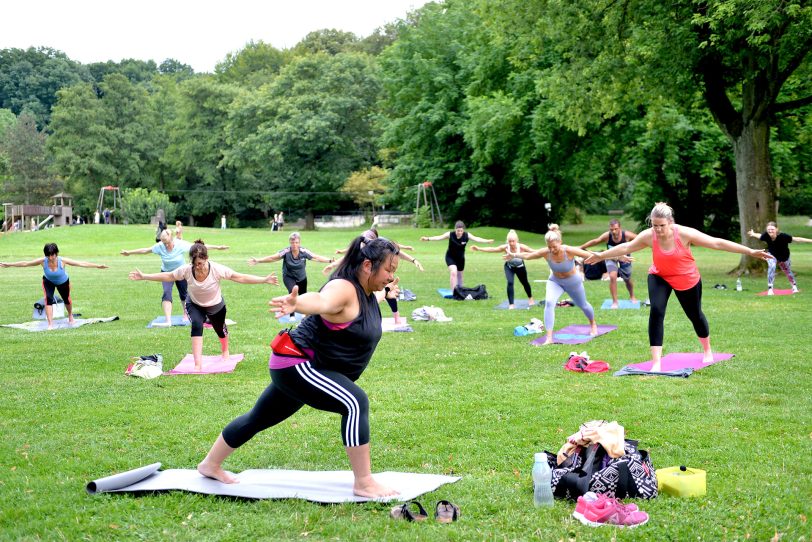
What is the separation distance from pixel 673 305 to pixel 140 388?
12.7 meters

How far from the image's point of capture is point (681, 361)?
11.3 metres

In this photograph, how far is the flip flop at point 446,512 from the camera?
17.9 feet

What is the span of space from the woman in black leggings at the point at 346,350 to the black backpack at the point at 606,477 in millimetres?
1271

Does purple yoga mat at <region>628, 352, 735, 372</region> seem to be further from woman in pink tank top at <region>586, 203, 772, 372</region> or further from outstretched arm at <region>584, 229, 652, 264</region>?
outstretched arm at <region>584, 229, 652, 264</region>

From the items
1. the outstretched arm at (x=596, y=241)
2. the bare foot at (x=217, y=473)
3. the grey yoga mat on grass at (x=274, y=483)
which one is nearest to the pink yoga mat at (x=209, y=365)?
the grey yoga mat on grass at (x=274, y=483)

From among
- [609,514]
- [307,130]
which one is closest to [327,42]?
[307,130]

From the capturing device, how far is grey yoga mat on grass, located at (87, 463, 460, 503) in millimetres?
5918

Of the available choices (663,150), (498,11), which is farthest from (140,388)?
(663,150)

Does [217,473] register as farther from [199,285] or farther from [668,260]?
[668,260]

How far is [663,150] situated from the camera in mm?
40688

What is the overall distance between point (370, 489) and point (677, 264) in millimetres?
6119

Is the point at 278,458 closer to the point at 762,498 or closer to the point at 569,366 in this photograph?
the point at 762,498

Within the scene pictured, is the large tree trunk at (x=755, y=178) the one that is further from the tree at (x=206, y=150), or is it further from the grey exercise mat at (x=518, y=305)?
the tree at (x=206, y=150)

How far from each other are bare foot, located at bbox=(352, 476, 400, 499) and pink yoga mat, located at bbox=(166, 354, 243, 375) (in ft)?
18.7
